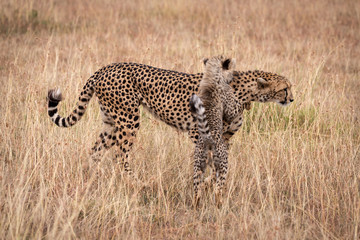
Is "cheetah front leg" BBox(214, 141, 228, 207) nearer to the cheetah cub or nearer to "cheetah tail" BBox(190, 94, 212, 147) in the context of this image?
the cheetah cub

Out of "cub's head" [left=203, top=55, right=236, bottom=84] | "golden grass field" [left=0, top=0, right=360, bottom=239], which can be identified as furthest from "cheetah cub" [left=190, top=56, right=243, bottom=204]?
"golden grass field" [left=0, top=0, right=360, bottom=239]

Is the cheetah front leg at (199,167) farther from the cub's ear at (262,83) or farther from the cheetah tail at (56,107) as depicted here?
the cheetah tail at (56,107)

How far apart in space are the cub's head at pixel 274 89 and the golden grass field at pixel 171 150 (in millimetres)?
422

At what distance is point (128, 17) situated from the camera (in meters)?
9.67

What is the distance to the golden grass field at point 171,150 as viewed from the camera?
9.55 ft

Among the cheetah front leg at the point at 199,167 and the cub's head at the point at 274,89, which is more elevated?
the cub's head at the point at 274,89

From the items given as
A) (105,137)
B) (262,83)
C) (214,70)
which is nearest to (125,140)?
(105,137)

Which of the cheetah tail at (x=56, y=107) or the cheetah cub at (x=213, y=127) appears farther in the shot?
the cheetah tail at (x=56, y=107)

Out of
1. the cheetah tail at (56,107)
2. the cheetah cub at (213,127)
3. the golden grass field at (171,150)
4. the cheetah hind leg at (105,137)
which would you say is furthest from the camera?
the cheetah hind leg at (105,137)

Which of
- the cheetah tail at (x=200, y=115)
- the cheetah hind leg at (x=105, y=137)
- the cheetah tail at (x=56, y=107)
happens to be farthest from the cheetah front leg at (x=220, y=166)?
the cheetah tail at (x=56, y=107)

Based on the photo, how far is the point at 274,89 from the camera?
3686 millimetres

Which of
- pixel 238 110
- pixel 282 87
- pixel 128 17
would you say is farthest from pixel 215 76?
pixel 128 17

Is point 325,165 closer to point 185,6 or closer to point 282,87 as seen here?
point 282,87

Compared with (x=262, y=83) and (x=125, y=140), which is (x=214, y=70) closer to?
(x=262, y=83)
